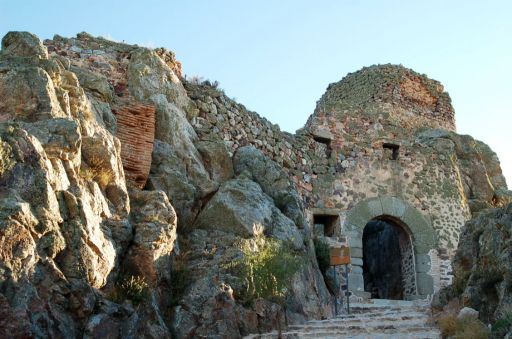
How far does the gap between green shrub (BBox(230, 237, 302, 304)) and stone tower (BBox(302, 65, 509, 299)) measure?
4.47 meters

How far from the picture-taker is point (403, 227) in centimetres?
1373

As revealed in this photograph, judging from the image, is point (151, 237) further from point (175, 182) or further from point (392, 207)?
point (392, 207)

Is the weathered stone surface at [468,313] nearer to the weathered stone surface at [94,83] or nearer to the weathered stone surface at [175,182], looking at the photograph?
the weathered stone surface at [175,182]

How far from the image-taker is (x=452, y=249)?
13344 mm

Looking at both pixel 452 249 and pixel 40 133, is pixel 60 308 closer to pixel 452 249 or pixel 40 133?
pixel 40 133

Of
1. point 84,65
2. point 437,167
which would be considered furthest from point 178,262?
point 437,167

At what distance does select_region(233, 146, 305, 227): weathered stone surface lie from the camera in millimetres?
9875

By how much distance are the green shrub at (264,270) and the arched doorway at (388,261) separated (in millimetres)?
6113

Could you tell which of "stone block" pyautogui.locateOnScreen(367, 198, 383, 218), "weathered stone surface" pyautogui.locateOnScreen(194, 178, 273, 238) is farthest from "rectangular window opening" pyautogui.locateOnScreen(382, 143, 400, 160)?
"weathered stone surface" pyautogui.locateOnScreen(194, 178, 273, 238)

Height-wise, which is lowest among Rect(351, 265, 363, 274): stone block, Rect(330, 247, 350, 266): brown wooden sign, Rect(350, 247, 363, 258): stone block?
Rect(351, 265, 363, 274): stone block

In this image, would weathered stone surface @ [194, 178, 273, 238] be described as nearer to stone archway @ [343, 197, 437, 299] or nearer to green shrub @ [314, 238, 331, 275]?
green shrub @ [314, 238, 331, 275]

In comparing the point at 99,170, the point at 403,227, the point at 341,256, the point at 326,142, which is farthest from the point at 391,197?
the point at 99,170

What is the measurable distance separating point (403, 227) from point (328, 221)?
199cm

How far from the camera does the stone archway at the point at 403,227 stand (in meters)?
12.7
